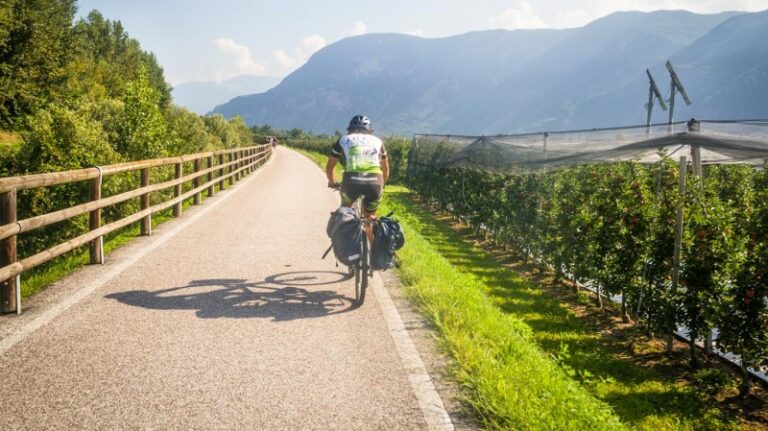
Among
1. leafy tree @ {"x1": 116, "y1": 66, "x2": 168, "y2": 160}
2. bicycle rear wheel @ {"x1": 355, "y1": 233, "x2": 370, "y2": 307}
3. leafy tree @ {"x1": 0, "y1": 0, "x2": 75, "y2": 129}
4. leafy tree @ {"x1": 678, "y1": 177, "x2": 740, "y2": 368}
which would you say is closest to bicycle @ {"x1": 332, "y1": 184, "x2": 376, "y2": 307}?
bicycle rear wheel @ {"x1": 355, "y1": 233, "x2": 370, "y2": 307}

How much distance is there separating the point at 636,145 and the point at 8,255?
6.85m

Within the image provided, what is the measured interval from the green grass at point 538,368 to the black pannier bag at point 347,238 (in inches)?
34.2

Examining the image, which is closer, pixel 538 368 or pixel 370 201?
pixel 538 368

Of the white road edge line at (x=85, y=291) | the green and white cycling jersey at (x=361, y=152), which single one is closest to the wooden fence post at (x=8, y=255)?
the white road edge line at (x=85, y=291)

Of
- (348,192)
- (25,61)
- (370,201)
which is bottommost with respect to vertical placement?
(370,201)

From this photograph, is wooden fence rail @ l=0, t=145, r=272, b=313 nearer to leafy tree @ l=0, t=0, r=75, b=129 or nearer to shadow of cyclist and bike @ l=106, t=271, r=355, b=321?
shadow of cyclist and bike @ l=106, t=271, r=355, b=321

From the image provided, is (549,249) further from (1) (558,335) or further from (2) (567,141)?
(1) (558,335)

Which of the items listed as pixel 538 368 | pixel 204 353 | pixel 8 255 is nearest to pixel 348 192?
pixel 204 353

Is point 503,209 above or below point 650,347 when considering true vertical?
above

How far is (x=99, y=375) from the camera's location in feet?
13.0

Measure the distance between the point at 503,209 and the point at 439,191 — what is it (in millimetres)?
7004

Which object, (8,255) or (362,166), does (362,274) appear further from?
(8,255)

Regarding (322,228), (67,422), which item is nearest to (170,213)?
(322,228)

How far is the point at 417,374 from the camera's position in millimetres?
4184
